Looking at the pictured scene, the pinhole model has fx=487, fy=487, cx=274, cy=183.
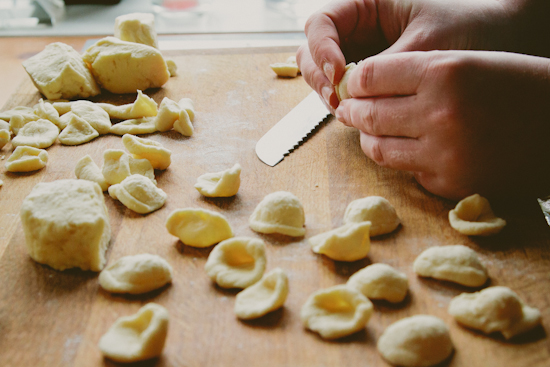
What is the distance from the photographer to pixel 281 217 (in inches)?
47.1

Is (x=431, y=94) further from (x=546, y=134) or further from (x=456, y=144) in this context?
(x=546, y=134)

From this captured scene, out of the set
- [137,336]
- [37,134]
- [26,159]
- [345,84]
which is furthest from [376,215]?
[37,134]

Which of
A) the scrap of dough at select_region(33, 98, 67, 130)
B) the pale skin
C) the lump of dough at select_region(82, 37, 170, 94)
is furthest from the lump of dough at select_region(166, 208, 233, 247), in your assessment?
the lump of dough at select_region(82, 37, 170, 94)

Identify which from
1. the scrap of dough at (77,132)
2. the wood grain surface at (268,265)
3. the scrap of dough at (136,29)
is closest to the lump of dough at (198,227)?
the wood grain surface at (268,265)

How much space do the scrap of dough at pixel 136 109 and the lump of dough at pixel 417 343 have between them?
1207 millimetres

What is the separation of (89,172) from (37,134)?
1.24ft

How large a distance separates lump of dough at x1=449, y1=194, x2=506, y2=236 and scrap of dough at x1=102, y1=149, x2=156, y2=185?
2.74ft

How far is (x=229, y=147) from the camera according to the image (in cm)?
160

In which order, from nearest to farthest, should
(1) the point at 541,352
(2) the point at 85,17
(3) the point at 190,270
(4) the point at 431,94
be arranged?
(1) the point at 541,352, (3) the point at 190,270, (4) the point at 431,94, (2) the point at 85,17

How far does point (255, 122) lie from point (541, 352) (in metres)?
1.14

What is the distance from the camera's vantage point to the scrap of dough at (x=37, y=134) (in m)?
1.59

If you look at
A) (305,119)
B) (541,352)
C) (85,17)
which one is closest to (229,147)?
(305,119)

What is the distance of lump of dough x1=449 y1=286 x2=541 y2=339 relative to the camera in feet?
3.00

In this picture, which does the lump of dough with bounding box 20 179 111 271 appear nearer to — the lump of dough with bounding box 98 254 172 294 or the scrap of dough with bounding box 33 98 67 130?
the lump of dough with bounding box 98 254 172 294
